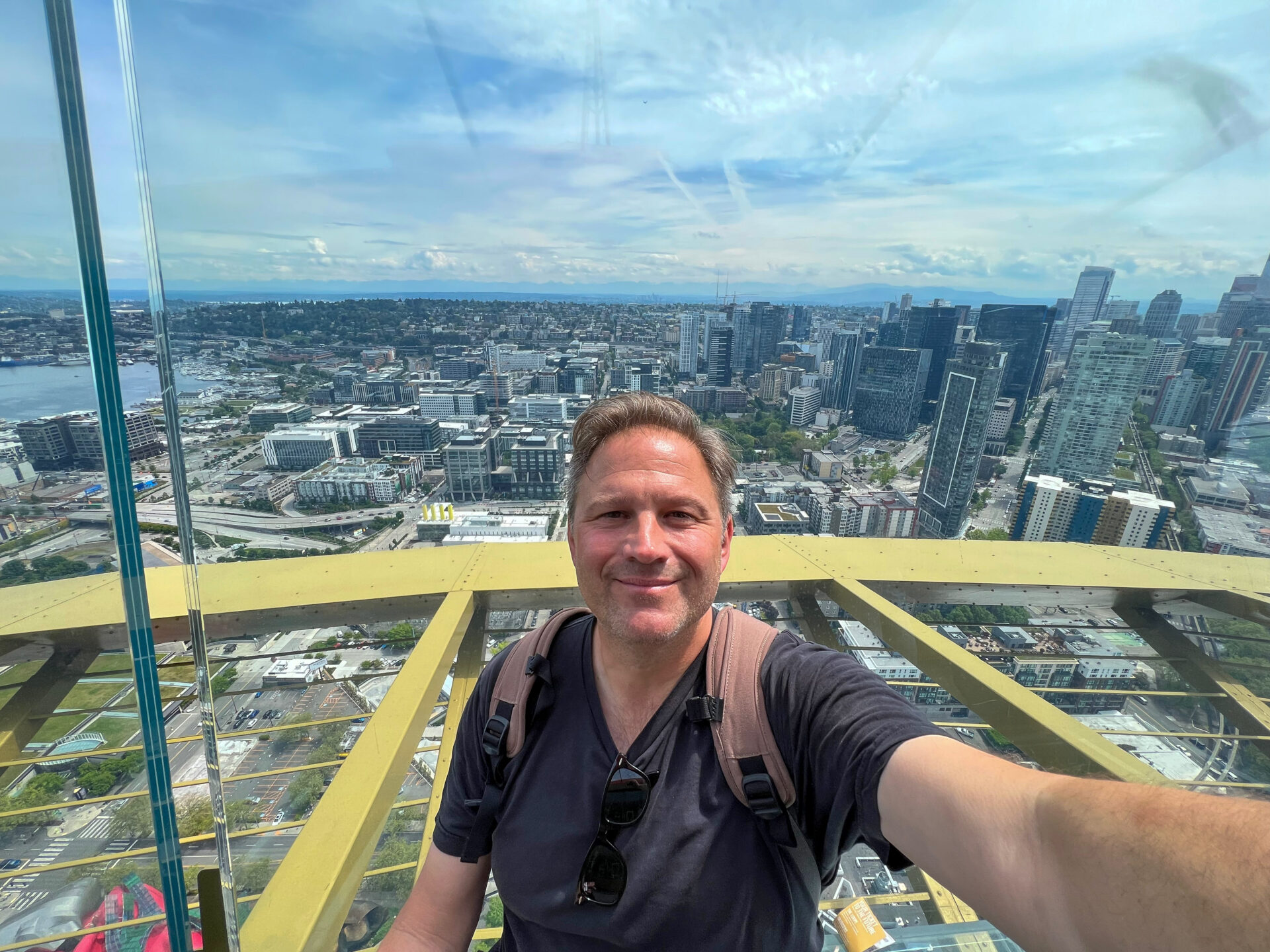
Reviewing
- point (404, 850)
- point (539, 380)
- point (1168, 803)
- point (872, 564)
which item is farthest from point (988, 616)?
point (539, 380)

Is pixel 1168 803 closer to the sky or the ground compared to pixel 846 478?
closer to the sky

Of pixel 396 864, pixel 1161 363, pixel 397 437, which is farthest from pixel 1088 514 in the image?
pixel 397 437

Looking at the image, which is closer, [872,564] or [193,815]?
[193,815]

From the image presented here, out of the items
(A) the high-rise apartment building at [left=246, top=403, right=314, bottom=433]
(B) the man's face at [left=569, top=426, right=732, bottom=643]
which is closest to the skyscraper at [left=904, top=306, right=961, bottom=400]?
(B) the man's face at [left=569, top=426, right=732, bottom=643]

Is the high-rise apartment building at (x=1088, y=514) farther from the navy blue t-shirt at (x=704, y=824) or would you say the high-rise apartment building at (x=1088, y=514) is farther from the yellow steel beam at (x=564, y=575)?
the navy blue t-shirt at (x=704, y=824)

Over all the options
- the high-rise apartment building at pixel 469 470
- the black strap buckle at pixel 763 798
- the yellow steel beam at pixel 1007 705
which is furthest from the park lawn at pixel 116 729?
the high-rise apartment building at pixel 469 470

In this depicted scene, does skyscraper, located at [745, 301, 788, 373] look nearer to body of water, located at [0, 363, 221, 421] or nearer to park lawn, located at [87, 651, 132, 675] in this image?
body of water, located at [0, 363, 221, 421]

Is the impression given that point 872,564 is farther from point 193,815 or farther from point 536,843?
point 193,815
